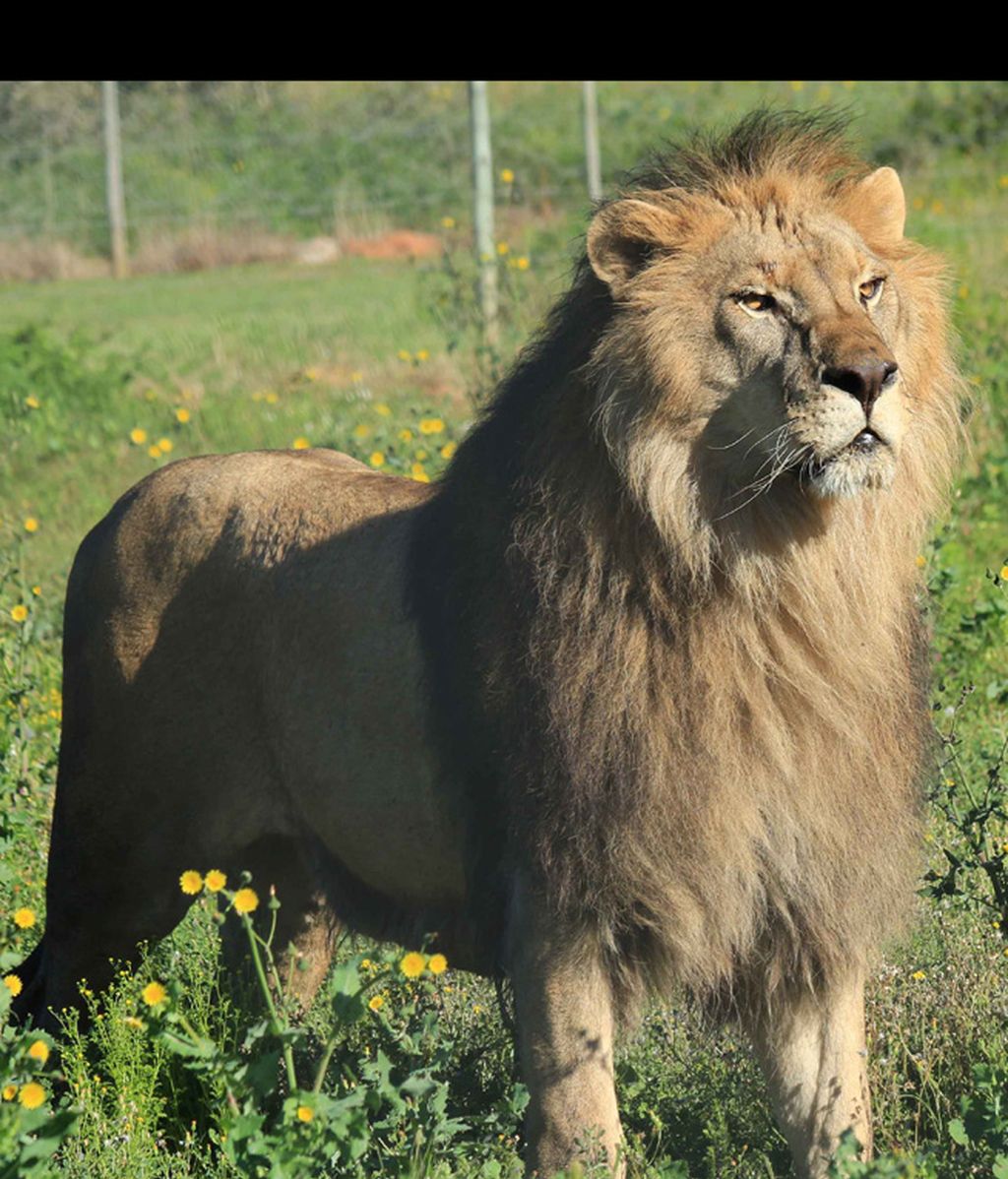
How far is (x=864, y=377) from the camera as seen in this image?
342 centimetres

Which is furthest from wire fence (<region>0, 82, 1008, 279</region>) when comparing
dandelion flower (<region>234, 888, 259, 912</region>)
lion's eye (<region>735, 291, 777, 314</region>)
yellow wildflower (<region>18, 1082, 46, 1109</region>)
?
yellow wildflower (<region>18, 1082, 46, 1109</region>)

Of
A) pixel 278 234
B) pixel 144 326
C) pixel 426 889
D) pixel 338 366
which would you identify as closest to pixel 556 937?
pixel 426 889

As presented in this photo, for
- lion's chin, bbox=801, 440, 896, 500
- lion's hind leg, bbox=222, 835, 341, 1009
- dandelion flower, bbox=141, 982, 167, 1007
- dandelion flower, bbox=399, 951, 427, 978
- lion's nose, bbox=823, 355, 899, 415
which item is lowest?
lion's hind leg, bbox=222, 835, 341, 1009

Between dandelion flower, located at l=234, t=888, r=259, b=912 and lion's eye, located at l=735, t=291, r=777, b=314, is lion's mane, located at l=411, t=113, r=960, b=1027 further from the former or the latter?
dandelion flower, located at l=234, t=888, r=259, b=912

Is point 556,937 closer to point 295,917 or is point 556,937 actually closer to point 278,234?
point 295,917

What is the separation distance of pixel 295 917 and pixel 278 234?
14260 millimetres

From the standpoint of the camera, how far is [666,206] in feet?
12.5

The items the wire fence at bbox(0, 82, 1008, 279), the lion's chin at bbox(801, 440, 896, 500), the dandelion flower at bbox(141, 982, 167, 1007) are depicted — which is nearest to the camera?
the dandelion flower at bbox(141, 982, 167, 1007)

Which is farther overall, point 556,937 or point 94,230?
A: point 94,230

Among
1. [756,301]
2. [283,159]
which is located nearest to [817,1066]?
[756,301]

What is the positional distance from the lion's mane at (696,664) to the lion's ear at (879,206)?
0.03 m

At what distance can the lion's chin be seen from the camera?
3.50 metres

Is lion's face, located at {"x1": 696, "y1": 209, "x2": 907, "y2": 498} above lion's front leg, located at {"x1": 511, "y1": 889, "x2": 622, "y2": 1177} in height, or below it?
above

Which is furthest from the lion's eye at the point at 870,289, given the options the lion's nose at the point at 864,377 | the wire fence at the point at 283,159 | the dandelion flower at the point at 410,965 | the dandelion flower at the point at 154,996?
the wire fence at the point at 283,159
